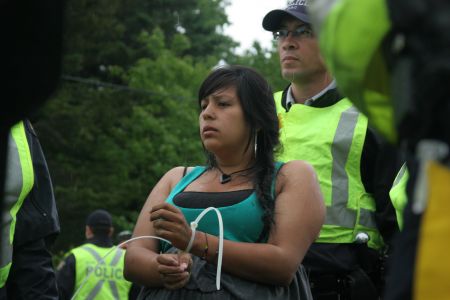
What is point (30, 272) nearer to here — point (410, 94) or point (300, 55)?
point (300, 55)

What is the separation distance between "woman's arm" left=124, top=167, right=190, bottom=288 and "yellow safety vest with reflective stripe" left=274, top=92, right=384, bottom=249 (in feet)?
2.78

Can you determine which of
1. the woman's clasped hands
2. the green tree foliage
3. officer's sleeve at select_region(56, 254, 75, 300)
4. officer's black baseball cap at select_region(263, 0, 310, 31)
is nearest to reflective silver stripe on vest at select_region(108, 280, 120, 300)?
officer's sleeve at select_region(56, 254, 75, 300)

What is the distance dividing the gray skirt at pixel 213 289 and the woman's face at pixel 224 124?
1.81 feet

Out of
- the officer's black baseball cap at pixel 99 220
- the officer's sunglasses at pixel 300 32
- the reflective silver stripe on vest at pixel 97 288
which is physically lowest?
the reflective silver stripe on vest at pixel 97 288

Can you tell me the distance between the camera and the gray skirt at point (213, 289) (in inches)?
171

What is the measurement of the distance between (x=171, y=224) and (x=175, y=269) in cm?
19

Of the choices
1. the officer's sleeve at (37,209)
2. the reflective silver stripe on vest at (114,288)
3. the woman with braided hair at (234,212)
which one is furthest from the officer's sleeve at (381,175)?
the reflective silver stripe on vest at (114,288)

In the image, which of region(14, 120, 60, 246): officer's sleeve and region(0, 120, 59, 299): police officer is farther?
region(14, 120, 60, 246): officer's sleeve

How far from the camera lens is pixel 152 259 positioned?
4488mm

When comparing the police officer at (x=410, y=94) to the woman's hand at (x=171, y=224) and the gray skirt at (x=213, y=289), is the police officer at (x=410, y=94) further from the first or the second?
the gray skirt at (x=213, y=289)

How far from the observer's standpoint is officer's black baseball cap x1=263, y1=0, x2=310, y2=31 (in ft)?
18.6

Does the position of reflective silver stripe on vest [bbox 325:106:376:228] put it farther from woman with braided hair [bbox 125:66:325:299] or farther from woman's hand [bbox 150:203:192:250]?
woman's hand [bbox 150:203:192:250]

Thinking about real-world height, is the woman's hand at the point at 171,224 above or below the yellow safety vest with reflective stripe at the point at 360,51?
below

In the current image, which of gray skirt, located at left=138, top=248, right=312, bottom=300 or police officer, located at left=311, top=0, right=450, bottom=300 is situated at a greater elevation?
police officer, located at left=311, top=0, right=450, bottom=300
